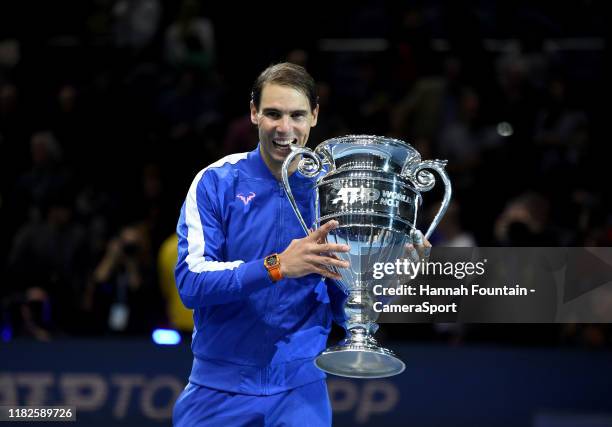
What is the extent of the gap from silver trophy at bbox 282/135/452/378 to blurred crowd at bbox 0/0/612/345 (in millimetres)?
3538

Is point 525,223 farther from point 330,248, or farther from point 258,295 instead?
point 330,248

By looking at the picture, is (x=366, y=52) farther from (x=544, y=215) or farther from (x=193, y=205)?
(x=193, y=205)

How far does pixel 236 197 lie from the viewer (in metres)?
3.93

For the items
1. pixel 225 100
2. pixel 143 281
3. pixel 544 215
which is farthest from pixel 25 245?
pixel 544 215

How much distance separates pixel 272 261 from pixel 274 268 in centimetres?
3

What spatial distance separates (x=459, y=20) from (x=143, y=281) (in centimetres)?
400

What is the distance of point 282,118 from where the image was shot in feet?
12.8

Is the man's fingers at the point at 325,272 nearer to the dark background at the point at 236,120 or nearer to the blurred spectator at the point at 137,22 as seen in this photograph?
the dark background at the point at 236,120

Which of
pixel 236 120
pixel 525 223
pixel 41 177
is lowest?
pixel 525 223

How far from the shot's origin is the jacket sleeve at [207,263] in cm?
367

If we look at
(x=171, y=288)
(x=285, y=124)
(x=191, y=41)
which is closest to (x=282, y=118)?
(x=285, y=124)

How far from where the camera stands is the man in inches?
150

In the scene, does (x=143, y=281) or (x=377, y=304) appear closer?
(x=377, y=304)

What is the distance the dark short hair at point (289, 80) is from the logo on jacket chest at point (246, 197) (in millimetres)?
332
